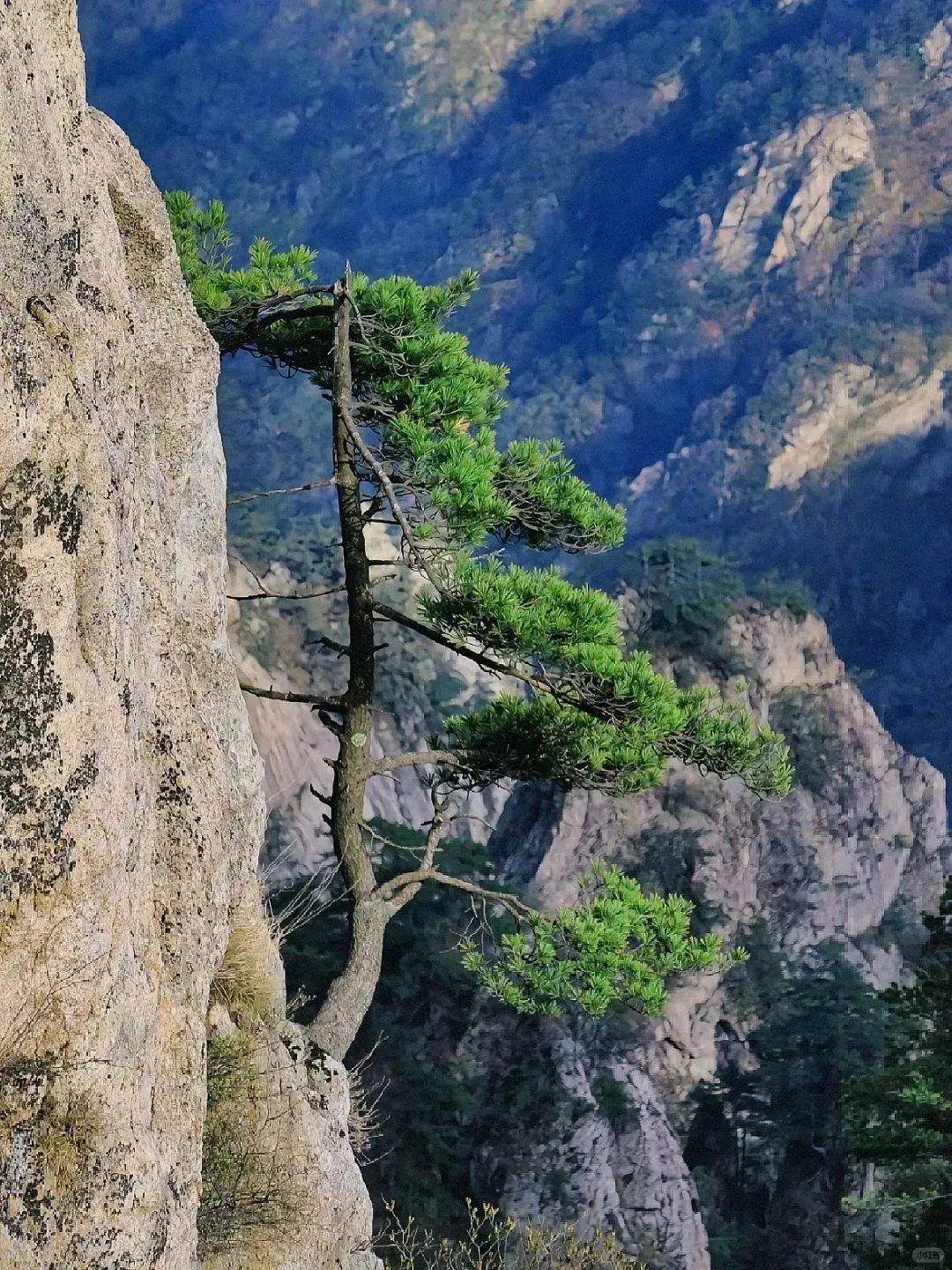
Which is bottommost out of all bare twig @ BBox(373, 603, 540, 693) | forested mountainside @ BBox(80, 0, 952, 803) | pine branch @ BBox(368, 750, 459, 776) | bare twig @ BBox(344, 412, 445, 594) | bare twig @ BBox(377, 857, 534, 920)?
bare twig @ BBox(377, 857, 534, 920)

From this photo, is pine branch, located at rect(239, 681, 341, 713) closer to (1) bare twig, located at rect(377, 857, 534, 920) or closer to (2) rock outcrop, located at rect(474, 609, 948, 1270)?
(1) bare twig, located at rect(377, 857, 534, 920)

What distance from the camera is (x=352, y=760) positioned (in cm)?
720

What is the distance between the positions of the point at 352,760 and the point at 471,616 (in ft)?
4.38

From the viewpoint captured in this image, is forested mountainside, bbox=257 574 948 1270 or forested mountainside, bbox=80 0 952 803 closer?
forested mountainside, bbox=257 574 948 1270

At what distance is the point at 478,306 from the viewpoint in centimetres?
7706

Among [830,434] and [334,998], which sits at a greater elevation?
[830,434]

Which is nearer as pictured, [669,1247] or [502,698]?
[502,698]

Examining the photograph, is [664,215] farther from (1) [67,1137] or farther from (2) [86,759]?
(1) [67,1137]

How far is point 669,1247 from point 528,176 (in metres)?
71.7

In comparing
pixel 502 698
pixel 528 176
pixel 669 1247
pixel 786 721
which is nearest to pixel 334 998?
pixel 502 698

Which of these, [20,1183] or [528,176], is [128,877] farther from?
[528,176]

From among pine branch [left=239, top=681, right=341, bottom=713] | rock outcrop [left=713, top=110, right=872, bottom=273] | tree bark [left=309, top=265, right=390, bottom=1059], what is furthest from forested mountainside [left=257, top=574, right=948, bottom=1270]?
rock outcrop [left=713, top=110, right=872, bottom=273]

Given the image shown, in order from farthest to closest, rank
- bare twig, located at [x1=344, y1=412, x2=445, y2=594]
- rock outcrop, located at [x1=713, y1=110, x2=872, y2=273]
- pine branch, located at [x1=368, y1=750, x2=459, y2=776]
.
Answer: rock outcrop, located at [x1=713, y1=110, x2=872, y2=273], pine branch, located at [x1=368, y1=750, x2=459, y2=776], bare twig, located at [x1=344, y1=412, x2=445, y2=594]

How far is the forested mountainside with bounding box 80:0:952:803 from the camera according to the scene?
61.7 m
